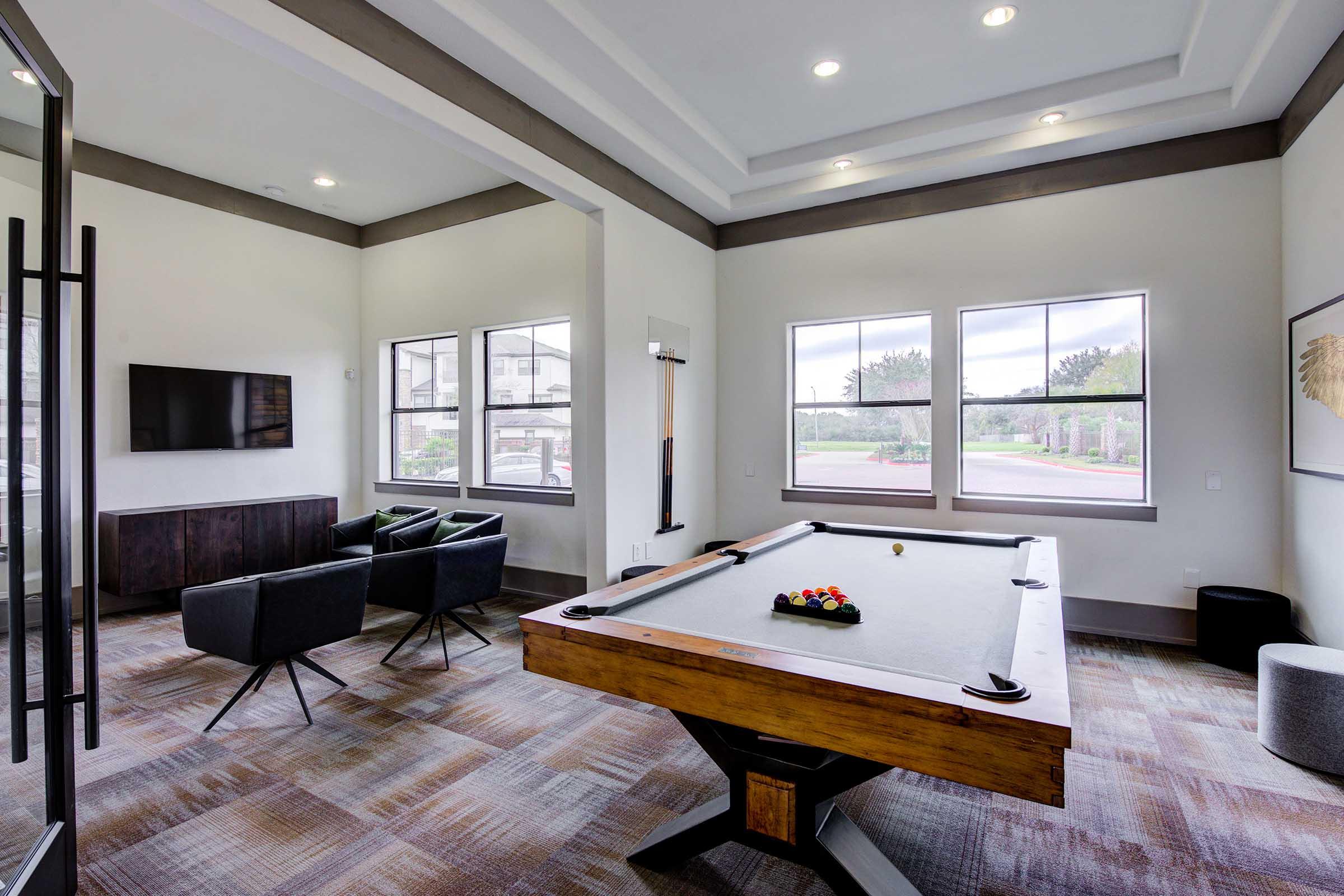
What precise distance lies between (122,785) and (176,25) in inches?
137

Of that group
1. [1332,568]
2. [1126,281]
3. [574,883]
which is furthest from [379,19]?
[1332,568]

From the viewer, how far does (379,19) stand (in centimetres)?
278

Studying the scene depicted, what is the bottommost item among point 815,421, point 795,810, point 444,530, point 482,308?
point 795,810

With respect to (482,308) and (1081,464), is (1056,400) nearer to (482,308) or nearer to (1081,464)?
(1081,464)

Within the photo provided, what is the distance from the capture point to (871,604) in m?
2.12

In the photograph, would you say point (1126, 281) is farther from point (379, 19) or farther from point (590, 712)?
point (379, 19)

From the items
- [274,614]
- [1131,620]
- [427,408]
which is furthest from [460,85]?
[1131,620]

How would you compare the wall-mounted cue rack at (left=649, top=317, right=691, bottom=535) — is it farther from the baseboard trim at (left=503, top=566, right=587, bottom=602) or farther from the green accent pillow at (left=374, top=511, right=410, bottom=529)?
the green accent pillow at (left=374, top=511, right=410, bottom=529)

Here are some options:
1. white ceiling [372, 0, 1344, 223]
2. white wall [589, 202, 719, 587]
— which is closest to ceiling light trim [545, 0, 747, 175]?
white ceiling [372, 0, 1344, 223]

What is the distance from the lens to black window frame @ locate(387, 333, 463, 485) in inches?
226

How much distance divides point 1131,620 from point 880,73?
3.59 m

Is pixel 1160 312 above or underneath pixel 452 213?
underneath

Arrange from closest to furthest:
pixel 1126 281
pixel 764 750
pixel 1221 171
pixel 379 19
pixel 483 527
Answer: pixel 764 750, pixel 379 19, pixel 1221 171, pixel 1126 281, pixel 483 527

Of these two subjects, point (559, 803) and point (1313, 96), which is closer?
point (559, 803)
